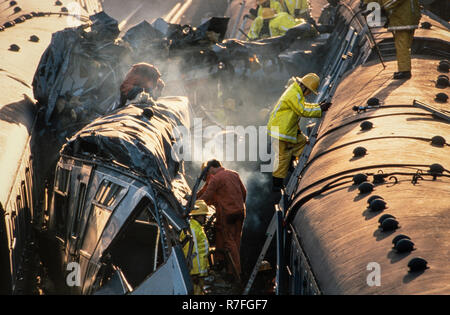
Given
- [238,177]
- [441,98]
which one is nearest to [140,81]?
[238,177]

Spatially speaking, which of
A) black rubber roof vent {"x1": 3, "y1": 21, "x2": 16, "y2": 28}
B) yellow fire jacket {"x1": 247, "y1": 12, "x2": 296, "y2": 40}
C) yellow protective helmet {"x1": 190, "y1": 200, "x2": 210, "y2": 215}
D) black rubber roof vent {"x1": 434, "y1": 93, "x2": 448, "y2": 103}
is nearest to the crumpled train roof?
yellow protective helmet {"x1": 190, "y1": 200, "x2": 210, "y2": 215}

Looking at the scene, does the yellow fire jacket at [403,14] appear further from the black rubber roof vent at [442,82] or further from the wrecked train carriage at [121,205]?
the wrecked train carriage at [121,205]

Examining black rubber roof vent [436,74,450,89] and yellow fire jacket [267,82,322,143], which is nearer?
black rubber roof vent [436,74,450,89]

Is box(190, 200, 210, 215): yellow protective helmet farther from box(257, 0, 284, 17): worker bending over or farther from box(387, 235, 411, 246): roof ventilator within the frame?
box(257, 0, 284, 17): worker bending over

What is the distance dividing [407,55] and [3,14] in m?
9.31

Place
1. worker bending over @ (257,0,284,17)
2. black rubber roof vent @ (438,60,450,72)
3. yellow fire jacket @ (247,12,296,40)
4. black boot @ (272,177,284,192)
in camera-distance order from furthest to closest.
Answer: worker bending over @ (257,0,284,17), yellow fire jacket @ (247,12,296,40), black boot @ (272,177,284,192), black rubber roof vent @ (438,60,450,72)

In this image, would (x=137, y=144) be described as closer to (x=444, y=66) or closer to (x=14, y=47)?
(x=444, y=66)

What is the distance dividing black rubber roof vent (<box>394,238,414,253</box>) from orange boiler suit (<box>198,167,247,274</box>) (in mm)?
4103

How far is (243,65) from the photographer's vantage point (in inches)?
549

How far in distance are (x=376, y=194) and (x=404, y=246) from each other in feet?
3.76

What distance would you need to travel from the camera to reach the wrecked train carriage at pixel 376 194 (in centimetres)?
439

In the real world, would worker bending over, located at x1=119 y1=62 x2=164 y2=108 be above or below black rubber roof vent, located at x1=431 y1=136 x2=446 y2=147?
above

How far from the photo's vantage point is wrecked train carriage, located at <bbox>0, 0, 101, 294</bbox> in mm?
7219
